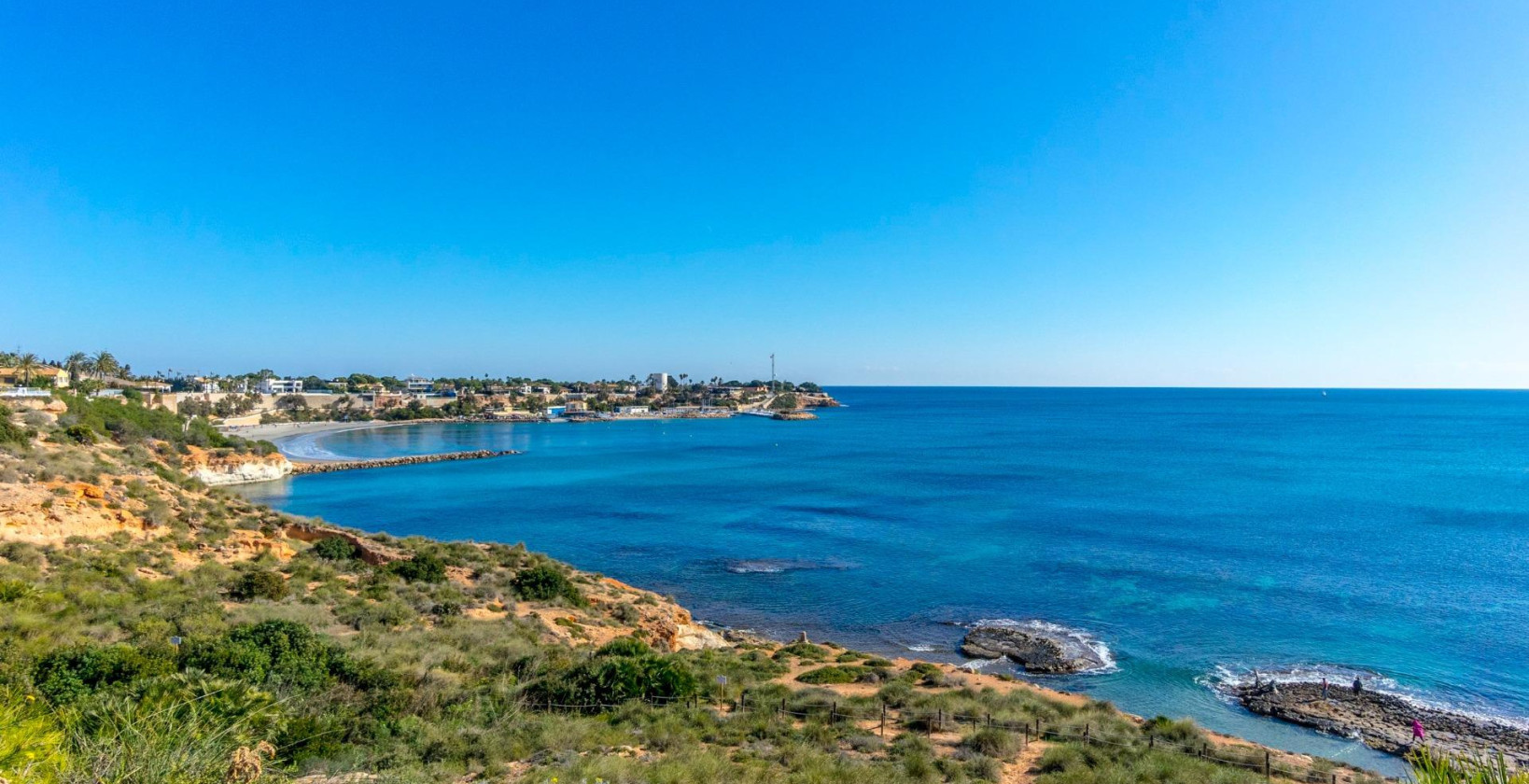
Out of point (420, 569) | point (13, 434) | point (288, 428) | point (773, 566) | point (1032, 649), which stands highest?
point (13, 434)

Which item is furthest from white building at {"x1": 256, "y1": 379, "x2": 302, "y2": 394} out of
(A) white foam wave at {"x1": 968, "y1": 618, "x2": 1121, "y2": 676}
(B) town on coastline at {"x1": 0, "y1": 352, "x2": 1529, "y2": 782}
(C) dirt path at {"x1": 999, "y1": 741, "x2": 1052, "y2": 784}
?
(C) dirt path at {"x1": 999, "y1": 741, "x2": 1052, "y2": 784}

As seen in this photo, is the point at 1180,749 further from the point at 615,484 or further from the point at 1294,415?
the point at 1294,415

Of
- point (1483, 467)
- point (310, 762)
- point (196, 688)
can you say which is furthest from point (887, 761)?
point (1483, 467)

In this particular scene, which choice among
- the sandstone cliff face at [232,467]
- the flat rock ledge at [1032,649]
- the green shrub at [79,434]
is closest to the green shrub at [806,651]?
the flat rock ledge at [1032,649]

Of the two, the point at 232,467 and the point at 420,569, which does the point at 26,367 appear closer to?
the point at 232,467

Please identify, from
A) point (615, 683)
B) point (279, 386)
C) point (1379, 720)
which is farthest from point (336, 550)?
point (279, 386)

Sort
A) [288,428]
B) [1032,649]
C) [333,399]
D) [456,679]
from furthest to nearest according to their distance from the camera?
[333,399] < [288,428] < [1032,649] < [456,679]
